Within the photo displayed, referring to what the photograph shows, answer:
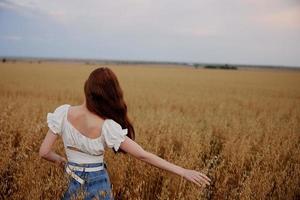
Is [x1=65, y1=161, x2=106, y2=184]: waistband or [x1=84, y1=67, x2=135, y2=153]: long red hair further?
[x1=65, y1=161, x2=106, y2=184]: waistband

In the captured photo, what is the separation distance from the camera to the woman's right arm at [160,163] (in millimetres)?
2305

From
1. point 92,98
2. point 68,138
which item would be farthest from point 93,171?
point 92,98

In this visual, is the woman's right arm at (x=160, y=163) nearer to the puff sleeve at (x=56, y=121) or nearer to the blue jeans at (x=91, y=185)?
the blue jeans at (x=91, y=185)

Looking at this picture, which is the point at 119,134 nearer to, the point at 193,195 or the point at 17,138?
the point at 193,195

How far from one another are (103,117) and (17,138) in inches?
136

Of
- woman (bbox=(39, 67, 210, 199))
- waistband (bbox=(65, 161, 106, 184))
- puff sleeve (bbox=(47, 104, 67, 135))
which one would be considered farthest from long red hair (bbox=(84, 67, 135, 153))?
waistband (bbox=(65, 161, 106, 184))

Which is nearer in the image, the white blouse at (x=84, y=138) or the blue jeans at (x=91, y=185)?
the white blouse at (x=84, y=138)

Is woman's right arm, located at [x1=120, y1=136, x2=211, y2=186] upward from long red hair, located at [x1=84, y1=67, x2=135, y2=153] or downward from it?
downward

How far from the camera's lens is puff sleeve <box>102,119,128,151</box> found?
237 cm

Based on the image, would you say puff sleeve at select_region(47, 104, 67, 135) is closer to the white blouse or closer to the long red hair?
the white blouse

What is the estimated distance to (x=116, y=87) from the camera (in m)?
2.40

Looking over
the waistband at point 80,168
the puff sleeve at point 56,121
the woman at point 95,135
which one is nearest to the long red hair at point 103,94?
the woman at point 95,135

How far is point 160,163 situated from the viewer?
2346mm

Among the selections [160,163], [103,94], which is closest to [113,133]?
[103,94]
